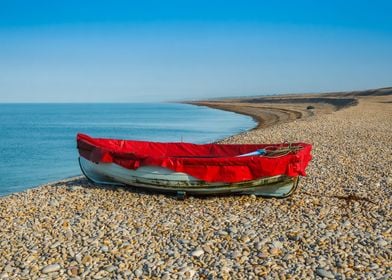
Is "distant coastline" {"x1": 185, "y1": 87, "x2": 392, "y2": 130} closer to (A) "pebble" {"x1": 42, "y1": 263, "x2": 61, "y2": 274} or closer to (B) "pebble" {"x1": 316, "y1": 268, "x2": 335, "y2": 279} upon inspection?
(B) "pebble" {"x1": 316, "y1": 268, "x2": 335, "y2": 279}

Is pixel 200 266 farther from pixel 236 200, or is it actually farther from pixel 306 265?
pixel 236 200

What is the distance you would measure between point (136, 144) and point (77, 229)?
537cm

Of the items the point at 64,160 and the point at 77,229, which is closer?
the point at 77,229

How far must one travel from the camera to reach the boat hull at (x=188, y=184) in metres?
10.3

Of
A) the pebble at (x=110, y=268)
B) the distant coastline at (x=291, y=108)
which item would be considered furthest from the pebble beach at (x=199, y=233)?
the distant coastline at (x=291, y=108)

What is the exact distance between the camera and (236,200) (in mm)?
10367

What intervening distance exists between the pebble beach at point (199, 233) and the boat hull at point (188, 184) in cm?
23

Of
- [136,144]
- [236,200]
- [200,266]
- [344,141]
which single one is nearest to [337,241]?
[200,266]

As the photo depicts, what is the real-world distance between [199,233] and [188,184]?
2.57m

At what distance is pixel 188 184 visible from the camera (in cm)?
1054

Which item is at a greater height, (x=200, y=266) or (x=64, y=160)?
(x=200, y=266)

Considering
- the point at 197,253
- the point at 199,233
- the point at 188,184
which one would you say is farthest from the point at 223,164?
the point at 197,253

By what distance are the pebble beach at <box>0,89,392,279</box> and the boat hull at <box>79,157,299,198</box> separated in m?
0.23

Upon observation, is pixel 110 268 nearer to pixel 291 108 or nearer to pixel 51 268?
pixel 51 268
